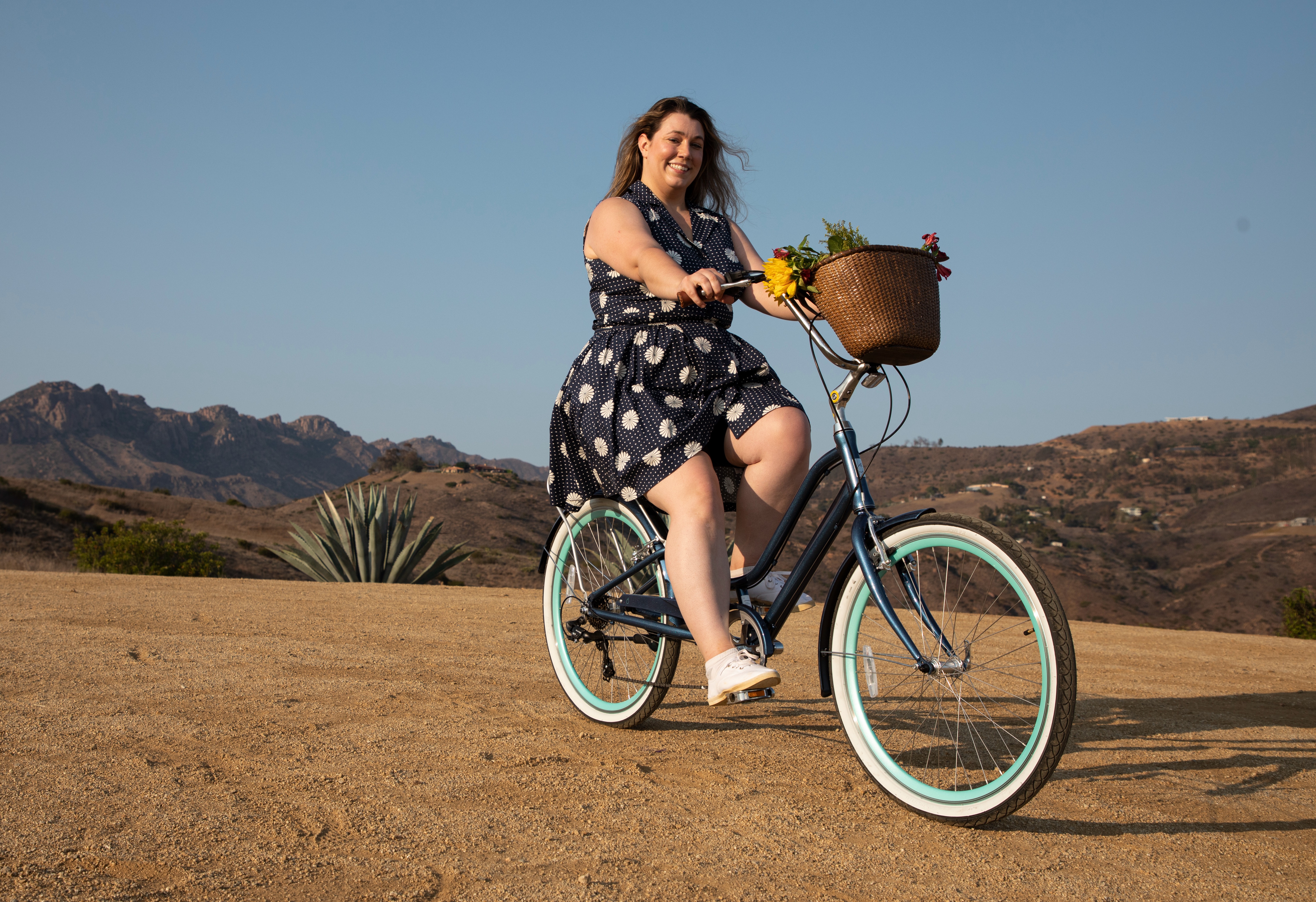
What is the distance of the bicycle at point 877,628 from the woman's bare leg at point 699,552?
0.49 ft

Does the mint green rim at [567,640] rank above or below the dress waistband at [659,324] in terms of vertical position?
below

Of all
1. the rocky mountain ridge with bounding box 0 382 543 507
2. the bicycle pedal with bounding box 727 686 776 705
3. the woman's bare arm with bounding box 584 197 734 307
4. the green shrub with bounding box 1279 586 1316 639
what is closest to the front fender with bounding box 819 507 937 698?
the bicycle pedal with bounding box 727 686 776 705

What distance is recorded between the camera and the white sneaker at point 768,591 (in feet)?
8.53

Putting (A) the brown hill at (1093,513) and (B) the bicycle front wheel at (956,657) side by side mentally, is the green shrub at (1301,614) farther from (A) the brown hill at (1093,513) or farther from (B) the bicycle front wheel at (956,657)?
(B) the bicycle front wheel at (956,657)

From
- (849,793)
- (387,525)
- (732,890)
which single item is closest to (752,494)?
(849,793)

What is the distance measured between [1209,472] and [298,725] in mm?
73667

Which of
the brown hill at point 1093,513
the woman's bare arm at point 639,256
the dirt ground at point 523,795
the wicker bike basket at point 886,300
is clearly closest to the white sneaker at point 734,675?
the dirt ground at point 523,795

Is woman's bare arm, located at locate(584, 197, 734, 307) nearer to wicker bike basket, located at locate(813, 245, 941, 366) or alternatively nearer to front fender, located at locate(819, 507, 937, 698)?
wicker bike basket, located at locate(813, 245, 941, 366)

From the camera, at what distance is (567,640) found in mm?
3227

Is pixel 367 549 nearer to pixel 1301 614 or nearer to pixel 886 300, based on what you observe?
pixel 886 300

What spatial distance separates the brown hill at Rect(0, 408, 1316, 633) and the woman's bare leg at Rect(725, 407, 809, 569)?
60.0ft

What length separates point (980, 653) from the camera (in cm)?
423

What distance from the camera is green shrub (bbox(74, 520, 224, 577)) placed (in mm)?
15688

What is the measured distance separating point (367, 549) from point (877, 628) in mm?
9617
